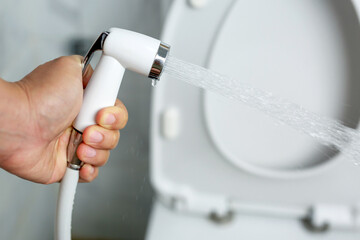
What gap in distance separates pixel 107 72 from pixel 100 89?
0.06ft

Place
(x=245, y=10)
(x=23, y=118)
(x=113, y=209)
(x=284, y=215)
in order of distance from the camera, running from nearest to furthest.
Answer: (x=23, y=118) < (x=245, y=10) < (x=284, y=215) < (x=113, y=209)

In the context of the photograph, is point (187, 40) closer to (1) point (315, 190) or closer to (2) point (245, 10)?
(2) point (245, 10)

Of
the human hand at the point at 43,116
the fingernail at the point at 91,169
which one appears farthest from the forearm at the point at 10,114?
the fingernail at the point at 91,169

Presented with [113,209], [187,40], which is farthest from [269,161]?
[113,209]

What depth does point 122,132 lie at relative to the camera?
0.92m

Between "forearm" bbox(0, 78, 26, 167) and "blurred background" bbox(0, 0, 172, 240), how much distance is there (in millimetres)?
212

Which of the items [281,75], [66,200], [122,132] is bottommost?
[66,200]

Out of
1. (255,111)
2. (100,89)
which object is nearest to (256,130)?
(255,111)

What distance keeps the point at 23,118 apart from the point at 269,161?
391 mm

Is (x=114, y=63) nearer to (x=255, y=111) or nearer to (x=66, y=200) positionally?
(x=66, y=200)

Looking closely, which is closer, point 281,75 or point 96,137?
point 96,137

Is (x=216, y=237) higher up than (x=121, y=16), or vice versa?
(x=121, y=16)

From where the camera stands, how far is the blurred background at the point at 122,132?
669 millimetres

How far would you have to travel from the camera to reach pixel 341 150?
611 millimetres
